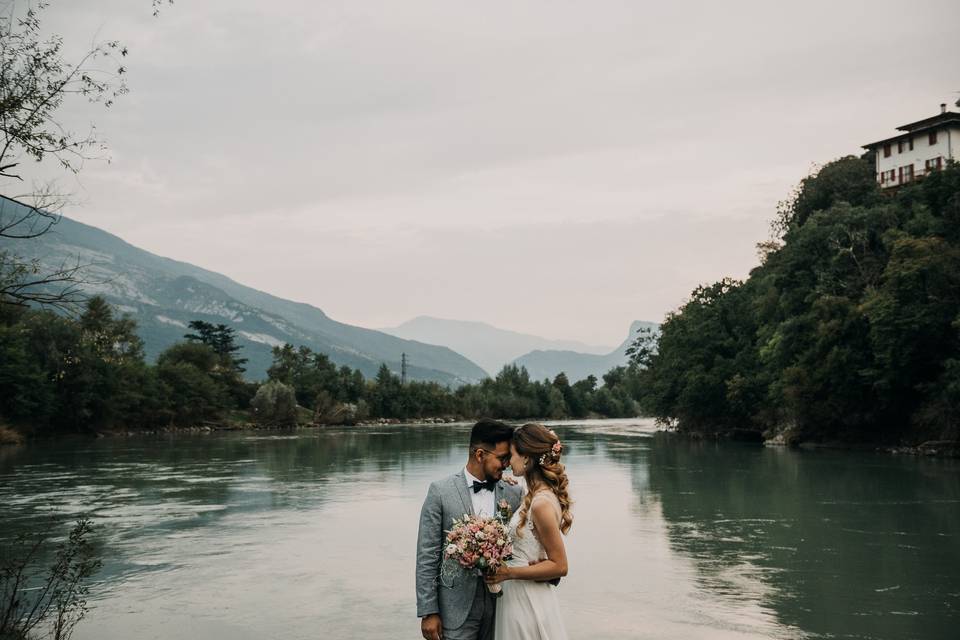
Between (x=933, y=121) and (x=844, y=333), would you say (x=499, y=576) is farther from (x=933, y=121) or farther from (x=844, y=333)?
(x=933, y=121)

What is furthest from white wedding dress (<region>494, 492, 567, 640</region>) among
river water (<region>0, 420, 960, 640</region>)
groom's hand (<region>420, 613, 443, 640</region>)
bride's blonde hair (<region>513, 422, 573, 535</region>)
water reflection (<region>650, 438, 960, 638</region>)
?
water reflection (<region>650, 438, 960, 638</region>)

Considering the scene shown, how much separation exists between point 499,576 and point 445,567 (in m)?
0.41

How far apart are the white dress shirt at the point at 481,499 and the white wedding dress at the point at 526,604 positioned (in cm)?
18

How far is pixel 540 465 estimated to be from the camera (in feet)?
17.8

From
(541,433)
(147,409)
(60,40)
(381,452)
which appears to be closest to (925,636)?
(541,433)

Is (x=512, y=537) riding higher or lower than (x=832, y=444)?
higher

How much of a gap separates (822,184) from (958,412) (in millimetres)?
41956

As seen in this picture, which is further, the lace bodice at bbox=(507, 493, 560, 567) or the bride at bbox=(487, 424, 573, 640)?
the lace bodice at bbox=(507, 493, 560, 567)

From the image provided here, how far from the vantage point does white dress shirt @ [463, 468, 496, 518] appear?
5.69 metres

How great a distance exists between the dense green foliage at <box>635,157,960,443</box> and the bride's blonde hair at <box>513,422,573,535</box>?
125 ft

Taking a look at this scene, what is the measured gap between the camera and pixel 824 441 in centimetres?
5453

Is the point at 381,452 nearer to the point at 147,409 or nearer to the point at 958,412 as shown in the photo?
the point at 958,412

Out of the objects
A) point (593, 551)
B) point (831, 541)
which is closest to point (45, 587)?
point (593, 551)

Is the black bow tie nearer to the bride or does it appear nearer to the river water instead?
the bride
